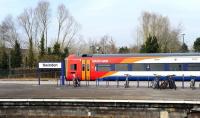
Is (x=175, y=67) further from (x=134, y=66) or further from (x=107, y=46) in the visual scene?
(x=107, y=46)

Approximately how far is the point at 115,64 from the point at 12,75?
24825 mm

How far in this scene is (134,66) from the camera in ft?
153

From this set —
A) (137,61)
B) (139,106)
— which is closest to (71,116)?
(139,106)

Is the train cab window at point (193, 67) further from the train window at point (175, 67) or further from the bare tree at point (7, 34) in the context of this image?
the bare tree at point (7, 34)

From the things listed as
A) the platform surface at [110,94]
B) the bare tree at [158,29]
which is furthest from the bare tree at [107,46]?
the platform surface at [110,94]

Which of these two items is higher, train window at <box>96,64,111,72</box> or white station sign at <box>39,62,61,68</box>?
white station sign at <box>39,62,61,68</box>

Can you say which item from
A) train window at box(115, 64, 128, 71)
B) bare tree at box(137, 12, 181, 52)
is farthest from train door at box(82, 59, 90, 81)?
bare tree at box(137, 12, 181, 52)

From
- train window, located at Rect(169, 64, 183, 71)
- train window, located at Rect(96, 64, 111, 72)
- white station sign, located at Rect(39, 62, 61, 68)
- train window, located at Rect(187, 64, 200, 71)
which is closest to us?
white station sign, located at Rect(39, 62, 61, 68)

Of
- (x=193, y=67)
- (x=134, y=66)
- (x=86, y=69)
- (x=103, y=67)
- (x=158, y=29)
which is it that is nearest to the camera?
(x=193, y=67)

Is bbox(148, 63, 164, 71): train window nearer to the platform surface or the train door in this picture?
the train door

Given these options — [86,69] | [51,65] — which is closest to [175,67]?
[86,69]

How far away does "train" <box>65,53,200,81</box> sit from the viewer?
45.0 meters

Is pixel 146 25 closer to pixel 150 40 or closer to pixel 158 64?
pixel 150 40

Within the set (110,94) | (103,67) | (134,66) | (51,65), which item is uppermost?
(51,65)
